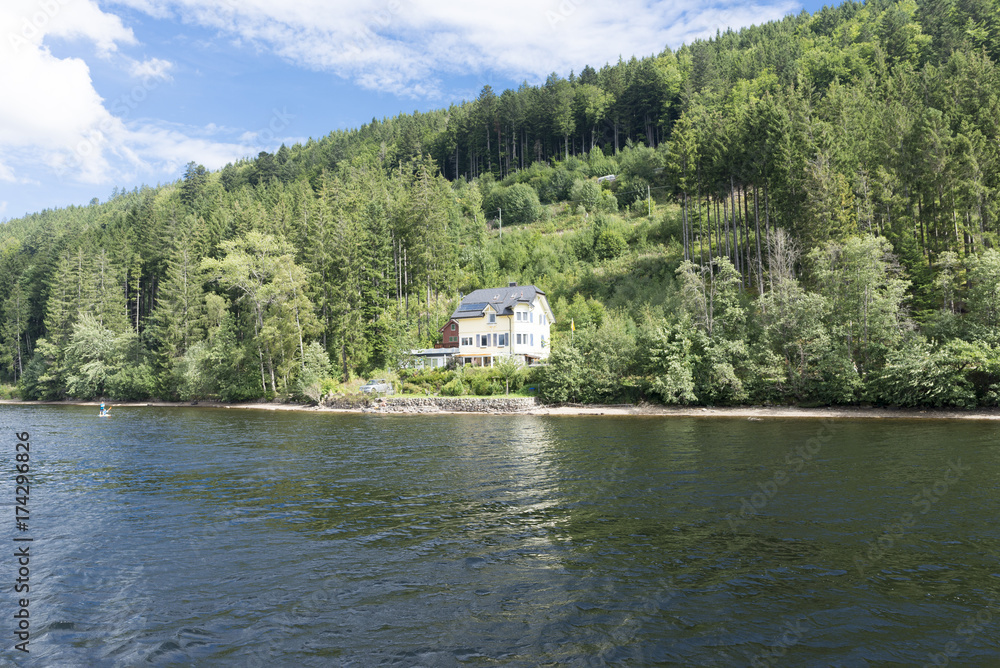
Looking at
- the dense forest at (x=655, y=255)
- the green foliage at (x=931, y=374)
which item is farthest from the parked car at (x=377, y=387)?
the green foliage at (x=931, y=374)

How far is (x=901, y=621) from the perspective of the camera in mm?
9039

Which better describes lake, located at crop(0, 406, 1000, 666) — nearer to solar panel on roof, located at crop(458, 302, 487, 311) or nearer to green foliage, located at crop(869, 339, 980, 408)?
green foliage, located at crop(869, 339, 980, 408)

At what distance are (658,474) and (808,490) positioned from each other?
16.5 feet

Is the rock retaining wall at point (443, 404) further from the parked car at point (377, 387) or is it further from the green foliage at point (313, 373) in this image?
the green foliage at point (313, 373)

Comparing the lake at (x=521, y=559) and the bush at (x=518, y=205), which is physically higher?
the bush at (x=518, y=205)

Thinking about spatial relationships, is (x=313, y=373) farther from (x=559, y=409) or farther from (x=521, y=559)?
(x=521, y=559)

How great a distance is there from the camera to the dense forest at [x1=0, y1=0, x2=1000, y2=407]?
40.7 m

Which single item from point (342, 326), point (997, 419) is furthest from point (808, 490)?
point (342, 326)

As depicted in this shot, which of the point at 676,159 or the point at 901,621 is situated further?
the point at 676,159

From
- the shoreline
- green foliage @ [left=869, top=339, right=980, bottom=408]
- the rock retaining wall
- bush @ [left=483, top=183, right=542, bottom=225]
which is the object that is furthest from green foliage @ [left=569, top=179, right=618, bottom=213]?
green foliage @ [left=869, top=339, right=980, bottom=408]

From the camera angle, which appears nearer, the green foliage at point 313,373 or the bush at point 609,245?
the green foliage at point 313,373

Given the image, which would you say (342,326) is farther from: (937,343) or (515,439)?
(937,343)

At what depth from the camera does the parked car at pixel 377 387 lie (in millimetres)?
56950

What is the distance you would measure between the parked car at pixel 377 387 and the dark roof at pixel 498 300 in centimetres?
1215
